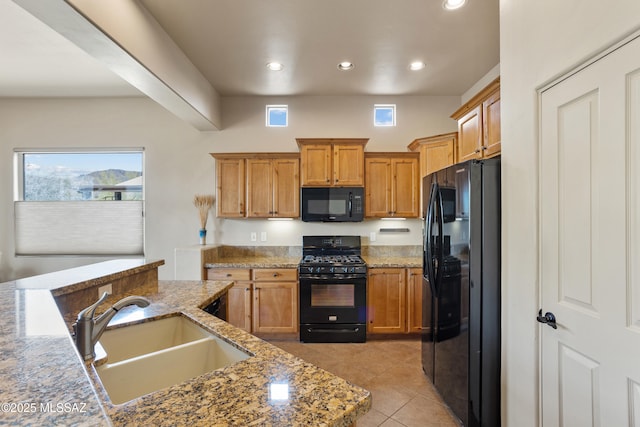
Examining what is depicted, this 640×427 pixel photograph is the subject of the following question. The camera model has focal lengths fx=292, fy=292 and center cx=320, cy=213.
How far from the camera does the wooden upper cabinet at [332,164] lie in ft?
11.8

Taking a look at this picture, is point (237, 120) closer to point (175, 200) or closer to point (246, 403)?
point (175, 200)

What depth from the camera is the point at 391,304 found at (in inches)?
133

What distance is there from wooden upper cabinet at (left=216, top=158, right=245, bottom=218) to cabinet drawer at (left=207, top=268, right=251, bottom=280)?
2.32 feet

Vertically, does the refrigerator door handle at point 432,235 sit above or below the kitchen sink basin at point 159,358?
above

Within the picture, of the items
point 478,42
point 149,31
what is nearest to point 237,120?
point 149,31

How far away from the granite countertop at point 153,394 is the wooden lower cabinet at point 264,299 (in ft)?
7.46

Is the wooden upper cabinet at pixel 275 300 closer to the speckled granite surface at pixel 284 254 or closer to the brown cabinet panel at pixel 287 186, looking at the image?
the speckled granite surface at pixel 284 254

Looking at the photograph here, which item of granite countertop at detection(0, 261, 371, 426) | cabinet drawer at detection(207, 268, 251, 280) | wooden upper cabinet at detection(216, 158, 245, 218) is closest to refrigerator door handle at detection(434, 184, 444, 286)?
granite countertop at detection(0, 261, 371, 426)

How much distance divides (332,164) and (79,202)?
351cm

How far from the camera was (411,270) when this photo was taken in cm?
339

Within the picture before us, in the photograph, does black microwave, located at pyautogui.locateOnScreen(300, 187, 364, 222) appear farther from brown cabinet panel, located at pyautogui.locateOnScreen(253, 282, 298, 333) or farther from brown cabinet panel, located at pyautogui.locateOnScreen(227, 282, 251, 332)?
brown cabinet panel, located at pyautogui.locateOnScreen(227, 282, 251, 332)

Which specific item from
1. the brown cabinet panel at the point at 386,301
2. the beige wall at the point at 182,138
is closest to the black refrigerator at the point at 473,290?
the brown cabinet panel at the point at 386,301

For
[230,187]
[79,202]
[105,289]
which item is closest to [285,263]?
[230,187]

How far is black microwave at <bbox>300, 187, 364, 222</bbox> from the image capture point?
361cm
